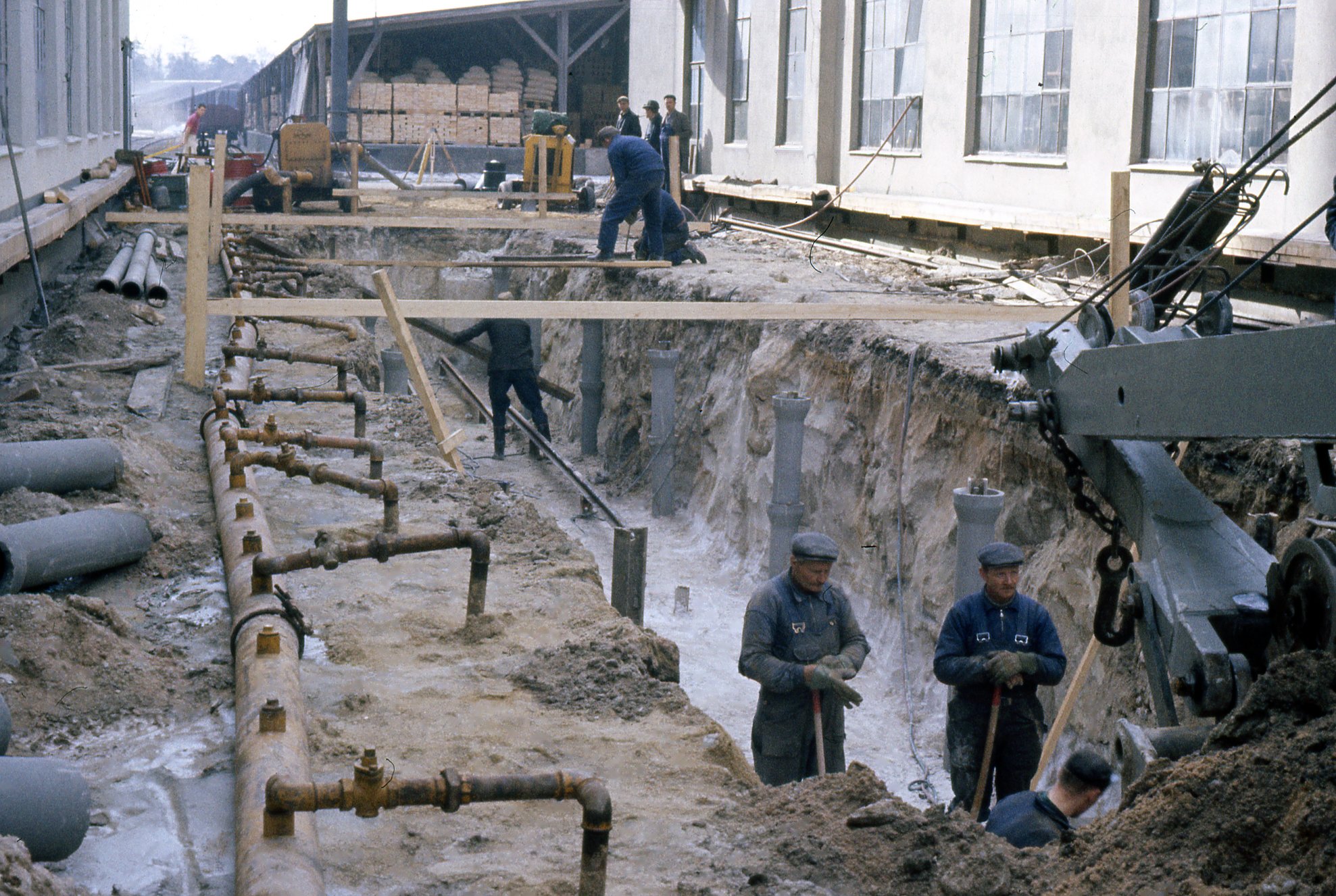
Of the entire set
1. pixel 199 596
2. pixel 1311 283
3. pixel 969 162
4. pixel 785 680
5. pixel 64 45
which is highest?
pixel 64 45

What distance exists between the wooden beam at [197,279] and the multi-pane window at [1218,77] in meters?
7.51

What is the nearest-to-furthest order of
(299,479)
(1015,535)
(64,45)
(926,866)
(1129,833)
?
1. (1129,833)
2. (926,866)
3. (299,479)
4. (1015,535)
5. (64,45)

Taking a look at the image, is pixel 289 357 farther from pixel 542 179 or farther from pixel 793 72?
pixel 793 72

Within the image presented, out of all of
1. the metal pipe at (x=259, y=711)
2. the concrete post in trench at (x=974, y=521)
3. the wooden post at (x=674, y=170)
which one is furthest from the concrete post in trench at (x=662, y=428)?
the metal pipe at (x=259, y=711)

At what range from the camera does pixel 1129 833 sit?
10.9ft

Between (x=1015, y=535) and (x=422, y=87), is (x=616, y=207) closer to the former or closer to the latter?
(x=1015, y=535)

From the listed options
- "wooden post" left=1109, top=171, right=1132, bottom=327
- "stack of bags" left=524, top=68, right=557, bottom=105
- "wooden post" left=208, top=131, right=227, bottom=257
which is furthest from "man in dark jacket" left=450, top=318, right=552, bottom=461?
"stack of bags" left=524, top=68, right=557, bottom=105

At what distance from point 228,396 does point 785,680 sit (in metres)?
4.53

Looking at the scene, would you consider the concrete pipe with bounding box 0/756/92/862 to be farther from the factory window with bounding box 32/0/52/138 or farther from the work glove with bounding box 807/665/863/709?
the factory window with bounding box 32/0/52/138

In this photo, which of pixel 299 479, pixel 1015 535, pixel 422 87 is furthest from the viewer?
pixel 422 87

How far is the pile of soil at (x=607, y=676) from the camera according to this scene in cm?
511

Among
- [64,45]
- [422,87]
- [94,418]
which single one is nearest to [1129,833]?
[94,418]

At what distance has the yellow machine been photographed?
848 inches

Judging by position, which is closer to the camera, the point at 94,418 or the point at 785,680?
the point at 785,680
